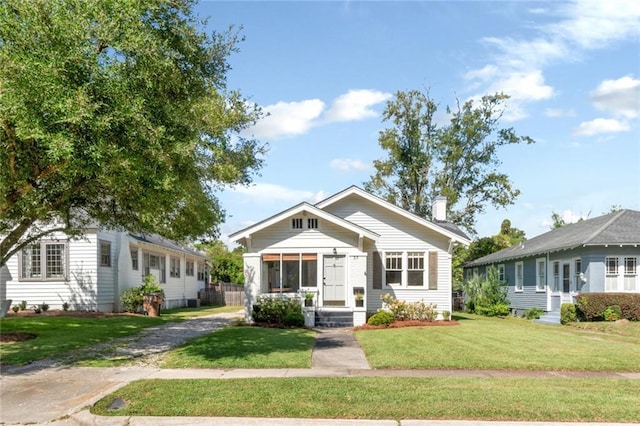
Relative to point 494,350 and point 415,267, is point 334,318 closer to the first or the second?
point 415,267

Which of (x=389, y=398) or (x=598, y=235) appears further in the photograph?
(x=598, y=235)

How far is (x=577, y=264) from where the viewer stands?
952 inches

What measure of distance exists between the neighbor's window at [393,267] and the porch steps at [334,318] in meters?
2.80

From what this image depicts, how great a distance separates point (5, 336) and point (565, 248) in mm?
20588

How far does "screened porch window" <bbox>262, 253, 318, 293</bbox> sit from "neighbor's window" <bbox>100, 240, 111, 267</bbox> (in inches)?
293

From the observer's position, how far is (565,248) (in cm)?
2372

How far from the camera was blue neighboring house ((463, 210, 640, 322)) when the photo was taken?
75.6 ft

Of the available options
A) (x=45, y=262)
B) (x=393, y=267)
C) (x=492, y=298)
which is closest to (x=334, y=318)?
(x=393, y=267)

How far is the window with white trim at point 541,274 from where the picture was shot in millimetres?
27391

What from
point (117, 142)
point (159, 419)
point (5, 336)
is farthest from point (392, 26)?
point (5, 336)

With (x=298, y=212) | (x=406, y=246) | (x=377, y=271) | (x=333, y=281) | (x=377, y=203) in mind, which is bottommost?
(x=333, y=281)

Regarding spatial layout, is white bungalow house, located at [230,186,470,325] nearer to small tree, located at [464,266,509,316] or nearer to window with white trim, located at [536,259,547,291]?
window with white trim, located at [536,259,547,291]

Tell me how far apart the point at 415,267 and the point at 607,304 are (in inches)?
297

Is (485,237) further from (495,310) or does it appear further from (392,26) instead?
(392,26)
